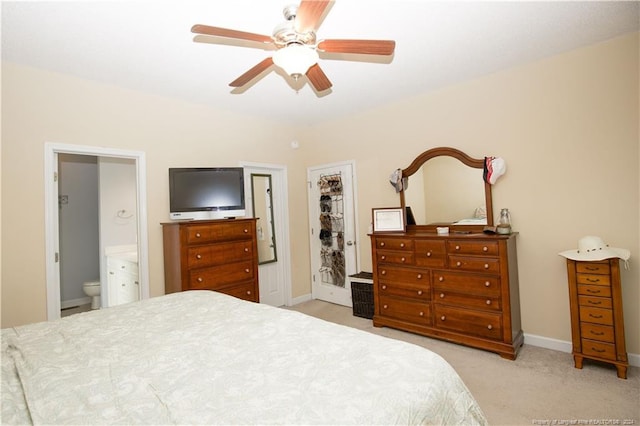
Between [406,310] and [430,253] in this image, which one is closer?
[430,253]

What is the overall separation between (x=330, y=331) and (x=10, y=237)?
9.25 feet

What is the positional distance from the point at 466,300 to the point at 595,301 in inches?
36.4

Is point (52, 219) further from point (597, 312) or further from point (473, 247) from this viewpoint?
point (597, 312)

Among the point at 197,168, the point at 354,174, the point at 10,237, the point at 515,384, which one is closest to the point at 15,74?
the point at 10,237

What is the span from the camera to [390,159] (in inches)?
158

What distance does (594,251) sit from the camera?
2.46 meters

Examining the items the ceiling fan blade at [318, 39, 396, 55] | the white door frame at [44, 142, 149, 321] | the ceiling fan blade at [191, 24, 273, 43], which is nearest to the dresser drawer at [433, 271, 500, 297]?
the ceiling fan blade at [318, 39, 396, 55]

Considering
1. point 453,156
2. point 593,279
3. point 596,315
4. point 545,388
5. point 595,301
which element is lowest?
point 545,388

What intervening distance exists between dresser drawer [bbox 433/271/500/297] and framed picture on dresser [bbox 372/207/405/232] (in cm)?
71

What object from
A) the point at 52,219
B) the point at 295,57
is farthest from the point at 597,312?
the point at 52,219

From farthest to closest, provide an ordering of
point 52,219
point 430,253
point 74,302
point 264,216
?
point 74,302
point 264,216
point 430,253
point 52,219

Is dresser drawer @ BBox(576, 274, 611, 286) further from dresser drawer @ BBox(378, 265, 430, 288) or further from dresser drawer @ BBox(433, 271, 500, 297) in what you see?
dresser drawer @ BBox(378, 265, 430, 288)

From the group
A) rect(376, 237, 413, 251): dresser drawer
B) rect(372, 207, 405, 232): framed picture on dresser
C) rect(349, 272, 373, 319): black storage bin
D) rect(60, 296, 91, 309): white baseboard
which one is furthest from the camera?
rect(60, 296, 91, 309): white baseboard

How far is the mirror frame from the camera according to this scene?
126 inches
